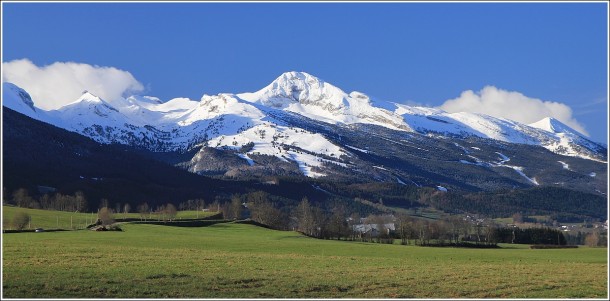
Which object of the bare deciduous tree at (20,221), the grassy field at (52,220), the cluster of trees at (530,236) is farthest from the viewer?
the cluster of trees at (530,236)

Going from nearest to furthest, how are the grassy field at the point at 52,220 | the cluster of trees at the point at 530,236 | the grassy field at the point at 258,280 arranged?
1. the grassy field at the point at 258,280
2. the grassy field at the point at 52,220
3. the cluster of trees at the point at 530,236

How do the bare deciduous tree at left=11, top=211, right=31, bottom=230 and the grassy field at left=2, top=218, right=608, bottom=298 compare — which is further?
the bare deciduous tree at left=11, top=211, right=31, bottom=230

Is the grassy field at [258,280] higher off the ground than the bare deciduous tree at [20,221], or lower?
lower

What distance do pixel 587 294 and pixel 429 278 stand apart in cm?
1014

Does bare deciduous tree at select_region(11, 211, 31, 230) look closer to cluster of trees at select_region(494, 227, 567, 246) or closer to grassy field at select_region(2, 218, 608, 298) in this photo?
grassy field at select_region(2, 218, 608, 298)

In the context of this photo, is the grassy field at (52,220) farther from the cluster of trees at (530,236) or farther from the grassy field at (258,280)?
the cluster of trees at (530,236)

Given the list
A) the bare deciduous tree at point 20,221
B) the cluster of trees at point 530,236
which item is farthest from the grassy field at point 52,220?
the cluster of trees at point 530,236

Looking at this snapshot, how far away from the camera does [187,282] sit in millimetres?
42438

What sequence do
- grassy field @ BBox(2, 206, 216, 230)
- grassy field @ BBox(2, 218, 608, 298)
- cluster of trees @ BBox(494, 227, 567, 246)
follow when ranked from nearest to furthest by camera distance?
1. grassy field @ BBox(2, 218, 608, 298)
2. grassy field @ BBox(2, 206, 216, 230)
3. cluster of trees @ BBox(494, 227, 567, 246)

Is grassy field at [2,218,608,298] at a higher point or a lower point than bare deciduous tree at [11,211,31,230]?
lower

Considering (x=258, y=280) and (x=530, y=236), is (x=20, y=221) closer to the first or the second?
(x=258, y=280)

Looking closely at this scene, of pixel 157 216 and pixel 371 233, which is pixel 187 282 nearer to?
pixel 371 233

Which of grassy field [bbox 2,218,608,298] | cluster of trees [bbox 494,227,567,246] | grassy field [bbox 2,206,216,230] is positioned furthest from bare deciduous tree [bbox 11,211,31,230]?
cluster of trees [bbox 494,227,567,246]

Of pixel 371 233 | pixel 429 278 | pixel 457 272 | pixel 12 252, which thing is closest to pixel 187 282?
pixel 429 278
